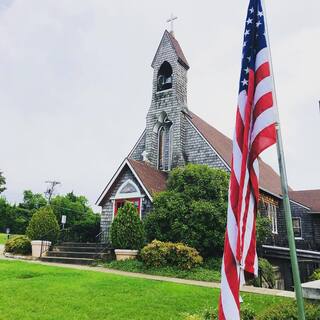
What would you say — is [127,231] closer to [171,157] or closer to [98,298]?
[98,298]

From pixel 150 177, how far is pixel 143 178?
0.90 metres

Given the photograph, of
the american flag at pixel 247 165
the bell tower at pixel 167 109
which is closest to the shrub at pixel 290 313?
the american flag at pixel 247 165

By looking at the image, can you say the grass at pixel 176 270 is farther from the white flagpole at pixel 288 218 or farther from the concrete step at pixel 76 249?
the white flagpole at pixel 288 218

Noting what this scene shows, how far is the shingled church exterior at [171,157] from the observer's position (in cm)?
1986

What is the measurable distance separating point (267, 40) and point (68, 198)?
208 feet

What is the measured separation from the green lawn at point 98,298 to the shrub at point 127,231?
4.54 meters

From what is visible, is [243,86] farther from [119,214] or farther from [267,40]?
[119,214]

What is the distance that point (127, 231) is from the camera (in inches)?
619

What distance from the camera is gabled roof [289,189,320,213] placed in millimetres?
25222

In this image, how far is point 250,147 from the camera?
394 centimetres

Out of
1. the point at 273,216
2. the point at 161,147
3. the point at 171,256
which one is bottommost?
the point at 171,256

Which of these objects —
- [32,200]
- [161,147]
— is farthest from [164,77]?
[32,200]

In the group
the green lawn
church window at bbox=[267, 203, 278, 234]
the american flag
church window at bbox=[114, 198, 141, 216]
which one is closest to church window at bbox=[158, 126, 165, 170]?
church window at bbox=[114, 198, 141, 216]

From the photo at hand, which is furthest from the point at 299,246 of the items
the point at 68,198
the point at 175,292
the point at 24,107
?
the point at 68,198
